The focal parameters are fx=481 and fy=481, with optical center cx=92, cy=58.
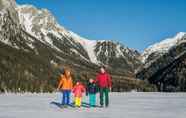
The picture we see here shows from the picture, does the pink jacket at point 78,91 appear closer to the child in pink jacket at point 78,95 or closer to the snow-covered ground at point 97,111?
the child in pink jacket at point 78,95

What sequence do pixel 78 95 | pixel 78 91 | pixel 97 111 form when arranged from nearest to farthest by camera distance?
pixel 97 111, pixel 78 95, pixel 78 91

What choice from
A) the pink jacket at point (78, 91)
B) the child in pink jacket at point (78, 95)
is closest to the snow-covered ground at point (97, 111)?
the child in pink jacket at point (78, 95)

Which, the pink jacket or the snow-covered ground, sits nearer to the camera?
the snow-covered ground

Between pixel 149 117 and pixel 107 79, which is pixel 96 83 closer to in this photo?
pixel 107 79

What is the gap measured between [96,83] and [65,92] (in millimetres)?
2584

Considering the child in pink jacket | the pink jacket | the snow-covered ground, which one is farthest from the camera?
the pink jacket

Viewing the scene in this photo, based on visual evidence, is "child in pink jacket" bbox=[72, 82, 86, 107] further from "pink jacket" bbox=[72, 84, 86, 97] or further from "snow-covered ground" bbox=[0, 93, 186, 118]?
"snow-covered ground" bbox=[0, 93, 186, 118]

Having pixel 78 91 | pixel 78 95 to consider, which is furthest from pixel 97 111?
pixel 78 91

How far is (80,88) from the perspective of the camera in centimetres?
3841

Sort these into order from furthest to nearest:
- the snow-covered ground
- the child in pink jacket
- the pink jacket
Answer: the pink jacket
the child in pink jacket
the snow-covered ground

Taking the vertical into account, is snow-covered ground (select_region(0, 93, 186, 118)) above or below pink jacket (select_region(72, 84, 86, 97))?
below

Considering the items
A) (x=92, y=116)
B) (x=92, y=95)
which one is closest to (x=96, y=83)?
(x=92, y=95)

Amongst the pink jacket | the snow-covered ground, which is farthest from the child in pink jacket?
the snow-covered ground

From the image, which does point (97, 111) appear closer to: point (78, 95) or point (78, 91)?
point (78, 95)
